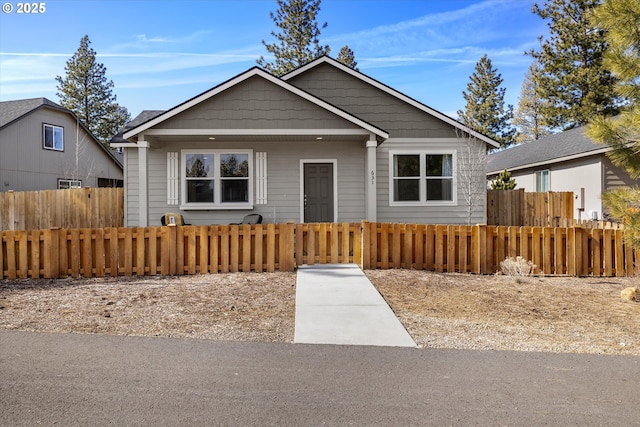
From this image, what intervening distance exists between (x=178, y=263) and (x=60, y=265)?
7.55 ft

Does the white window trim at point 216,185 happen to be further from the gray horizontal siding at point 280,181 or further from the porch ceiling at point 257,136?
the porch ceiling at point 257,136

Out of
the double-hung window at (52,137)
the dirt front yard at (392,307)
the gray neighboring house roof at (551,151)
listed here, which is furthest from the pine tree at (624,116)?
the double-hung window at (52,137)

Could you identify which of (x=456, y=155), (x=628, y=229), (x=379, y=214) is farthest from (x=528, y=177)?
(x=628, y=229)

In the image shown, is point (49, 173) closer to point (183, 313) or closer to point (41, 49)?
point (41, 49)

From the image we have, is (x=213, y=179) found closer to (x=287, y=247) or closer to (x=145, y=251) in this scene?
(x=145, y=251)

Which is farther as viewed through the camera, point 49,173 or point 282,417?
point 49,173

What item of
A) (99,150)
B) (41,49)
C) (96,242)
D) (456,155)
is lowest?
(96,242)

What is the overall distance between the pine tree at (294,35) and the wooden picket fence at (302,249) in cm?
2945

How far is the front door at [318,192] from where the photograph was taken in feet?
48.1

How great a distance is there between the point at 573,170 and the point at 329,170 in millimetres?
11724

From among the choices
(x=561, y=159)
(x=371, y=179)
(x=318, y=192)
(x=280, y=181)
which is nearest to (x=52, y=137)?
(x=280, y=181)

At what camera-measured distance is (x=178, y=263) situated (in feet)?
31.0

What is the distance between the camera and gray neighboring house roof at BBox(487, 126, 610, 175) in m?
18.4

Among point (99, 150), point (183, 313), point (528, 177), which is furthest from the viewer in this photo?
point (99, 150)
